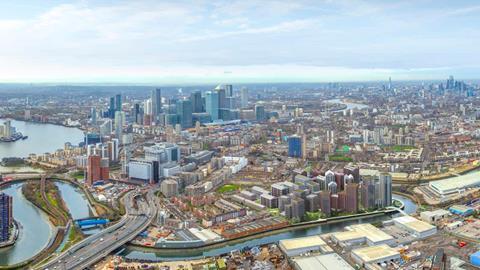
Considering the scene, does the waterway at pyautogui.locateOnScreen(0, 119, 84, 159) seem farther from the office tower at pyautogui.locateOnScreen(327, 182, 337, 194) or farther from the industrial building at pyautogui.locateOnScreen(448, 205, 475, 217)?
the industrial building at pyautogui.locateOnScreen(448, 205, 475, 217)

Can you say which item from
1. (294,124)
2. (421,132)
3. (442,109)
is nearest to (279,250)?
(421,132)

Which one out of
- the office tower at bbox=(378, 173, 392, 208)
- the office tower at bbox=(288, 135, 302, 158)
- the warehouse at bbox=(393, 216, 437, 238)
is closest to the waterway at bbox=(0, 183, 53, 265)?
the warehouse at bbox=(393, 216, 437, 238)

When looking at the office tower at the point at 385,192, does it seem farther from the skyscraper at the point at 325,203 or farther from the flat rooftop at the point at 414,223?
the skyscraper at the point at 325,203

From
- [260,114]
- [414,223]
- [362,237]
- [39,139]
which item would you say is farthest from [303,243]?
[260,114]

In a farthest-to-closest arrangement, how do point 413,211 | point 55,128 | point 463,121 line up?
point 55,128 < point 463,121 < point 413,211

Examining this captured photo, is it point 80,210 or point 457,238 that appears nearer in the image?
point 457,238

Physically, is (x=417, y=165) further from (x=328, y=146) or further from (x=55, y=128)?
(x=55, y=128)

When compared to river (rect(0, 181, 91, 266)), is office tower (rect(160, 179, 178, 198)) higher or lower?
higher

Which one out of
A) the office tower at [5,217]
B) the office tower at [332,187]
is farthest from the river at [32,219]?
the office tower at [332,187]
